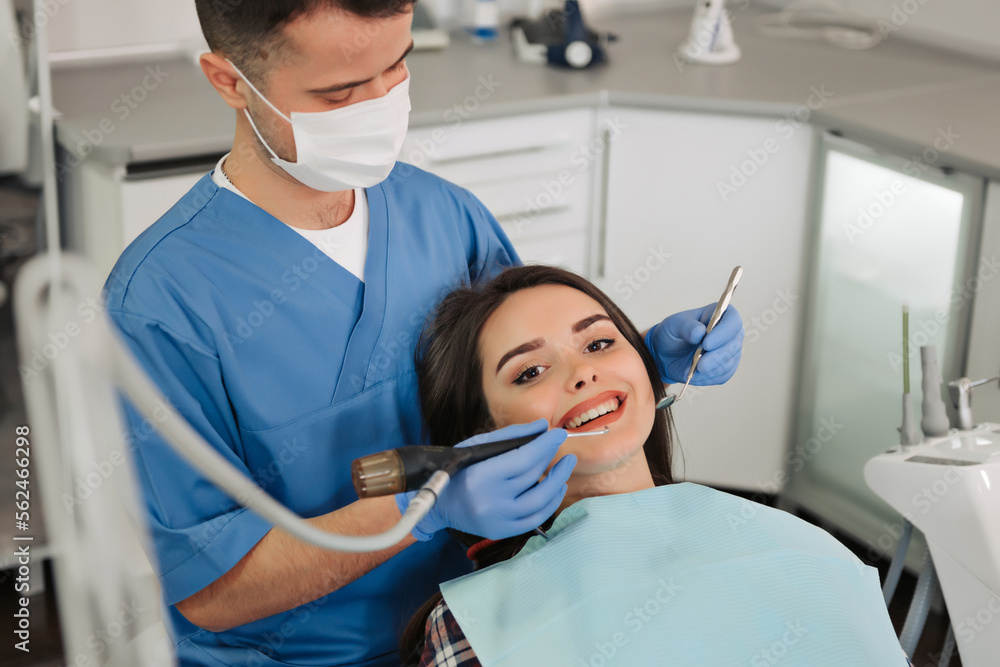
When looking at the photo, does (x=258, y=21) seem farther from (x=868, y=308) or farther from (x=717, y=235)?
(x=868, y=308)

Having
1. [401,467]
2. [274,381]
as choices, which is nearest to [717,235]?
[274,381]

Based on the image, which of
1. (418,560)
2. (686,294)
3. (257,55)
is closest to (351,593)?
(418,560)

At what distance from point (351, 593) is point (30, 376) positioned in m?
0.63

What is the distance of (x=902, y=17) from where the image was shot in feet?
9.27

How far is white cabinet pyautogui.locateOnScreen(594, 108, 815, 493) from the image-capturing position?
235 centimetres

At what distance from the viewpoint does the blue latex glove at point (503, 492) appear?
111cm

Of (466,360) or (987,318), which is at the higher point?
(466,360)

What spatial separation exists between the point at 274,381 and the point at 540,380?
370 millimetres

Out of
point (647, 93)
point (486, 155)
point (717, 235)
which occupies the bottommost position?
point (717, 235)

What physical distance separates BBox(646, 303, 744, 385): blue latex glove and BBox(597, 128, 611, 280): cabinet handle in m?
0.89

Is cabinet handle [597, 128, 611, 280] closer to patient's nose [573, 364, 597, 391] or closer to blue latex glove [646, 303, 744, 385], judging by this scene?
blue latex glove [646, 303, 744, 385]

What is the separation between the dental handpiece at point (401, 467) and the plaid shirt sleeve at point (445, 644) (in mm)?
251

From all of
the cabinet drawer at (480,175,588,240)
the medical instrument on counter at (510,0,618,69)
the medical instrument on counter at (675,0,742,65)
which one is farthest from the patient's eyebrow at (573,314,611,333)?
the medical instrument on counter at (675,0,742,65)

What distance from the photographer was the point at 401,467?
1039 mm
